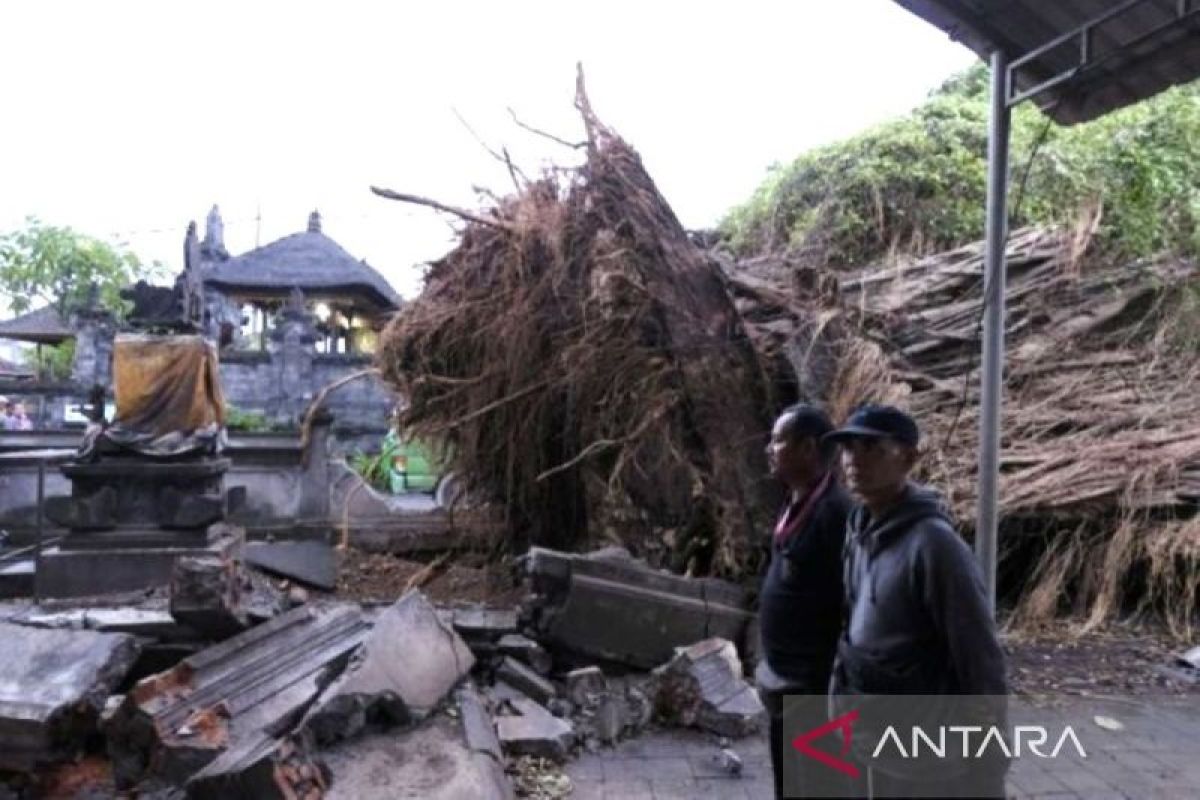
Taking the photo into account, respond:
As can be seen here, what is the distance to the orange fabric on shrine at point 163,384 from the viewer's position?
6.82 meters

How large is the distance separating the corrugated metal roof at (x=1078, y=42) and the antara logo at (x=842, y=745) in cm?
396

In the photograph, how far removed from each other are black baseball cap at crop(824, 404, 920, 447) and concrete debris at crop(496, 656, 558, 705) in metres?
3.36

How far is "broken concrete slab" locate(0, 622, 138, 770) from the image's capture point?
149 inches

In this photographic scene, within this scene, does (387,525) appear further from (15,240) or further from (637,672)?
(15,240)

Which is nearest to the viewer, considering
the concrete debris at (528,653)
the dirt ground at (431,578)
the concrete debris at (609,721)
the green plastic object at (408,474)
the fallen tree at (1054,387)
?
the concrete debris at (609,721)


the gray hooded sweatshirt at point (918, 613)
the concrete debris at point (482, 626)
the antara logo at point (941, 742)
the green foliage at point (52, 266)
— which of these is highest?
the green foliage at point (52, 266)

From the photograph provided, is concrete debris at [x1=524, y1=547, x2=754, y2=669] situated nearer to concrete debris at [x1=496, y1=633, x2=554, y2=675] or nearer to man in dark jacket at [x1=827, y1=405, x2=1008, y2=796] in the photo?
concrete debris at [x1=496, y1=633, x2=554, y2=675]

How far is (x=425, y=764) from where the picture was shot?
3727 mm

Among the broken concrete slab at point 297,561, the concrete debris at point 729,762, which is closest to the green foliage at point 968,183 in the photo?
the broken concrete slab at point 297,561

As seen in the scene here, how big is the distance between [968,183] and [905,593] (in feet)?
36.4

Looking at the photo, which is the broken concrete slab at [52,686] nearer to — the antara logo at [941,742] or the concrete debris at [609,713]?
the concrete debris at [609,713]

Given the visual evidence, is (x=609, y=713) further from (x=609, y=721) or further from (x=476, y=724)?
(x=476, y=724)

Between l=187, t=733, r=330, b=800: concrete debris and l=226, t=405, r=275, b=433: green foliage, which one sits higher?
l=226, t=405, r=275, b=433: green foliage

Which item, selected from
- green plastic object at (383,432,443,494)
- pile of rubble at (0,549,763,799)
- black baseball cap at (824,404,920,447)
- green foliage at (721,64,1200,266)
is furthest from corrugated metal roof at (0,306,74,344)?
black baseball cap at (824,404,920,447)
